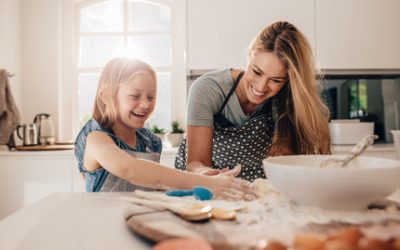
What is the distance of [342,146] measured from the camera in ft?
8.14

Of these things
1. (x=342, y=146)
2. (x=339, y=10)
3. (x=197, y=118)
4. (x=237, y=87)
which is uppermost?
(x=339, y=10)

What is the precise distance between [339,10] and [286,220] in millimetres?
2353

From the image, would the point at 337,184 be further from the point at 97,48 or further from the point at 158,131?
the point at 97,48

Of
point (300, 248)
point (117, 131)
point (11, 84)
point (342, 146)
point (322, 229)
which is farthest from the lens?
point (11, 84)

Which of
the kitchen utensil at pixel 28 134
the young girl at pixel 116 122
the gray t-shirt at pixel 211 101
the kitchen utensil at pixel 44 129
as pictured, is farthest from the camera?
the kitchen utensil at pixel 44 129

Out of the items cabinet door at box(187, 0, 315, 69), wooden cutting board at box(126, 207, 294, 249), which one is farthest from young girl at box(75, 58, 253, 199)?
cabinet door at box(187, 0, 315, 69)

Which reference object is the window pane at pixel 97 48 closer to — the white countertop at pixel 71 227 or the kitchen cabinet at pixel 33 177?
the kitchen cabinet at pixel 33 177

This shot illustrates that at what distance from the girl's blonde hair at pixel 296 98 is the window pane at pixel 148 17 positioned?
181 centimetres

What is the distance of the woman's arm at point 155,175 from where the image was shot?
810 mm

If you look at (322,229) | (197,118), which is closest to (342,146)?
(197,118)

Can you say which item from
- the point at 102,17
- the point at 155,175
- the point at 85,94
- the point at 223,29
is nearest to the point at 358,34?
the point at 223,29

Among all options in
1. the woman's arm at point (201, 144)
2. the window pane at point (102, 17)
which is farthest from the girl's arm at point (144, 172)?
the window pane at point (102, 17)

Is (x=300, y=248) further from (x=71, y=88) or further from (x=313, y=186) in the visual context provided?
(x=71, y=88)

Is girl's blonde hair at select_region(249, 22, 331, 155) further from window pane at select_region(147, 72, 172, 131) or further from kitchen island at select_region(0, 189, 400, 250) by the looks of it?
window pane at select_region(147, 72, 172, 131)
